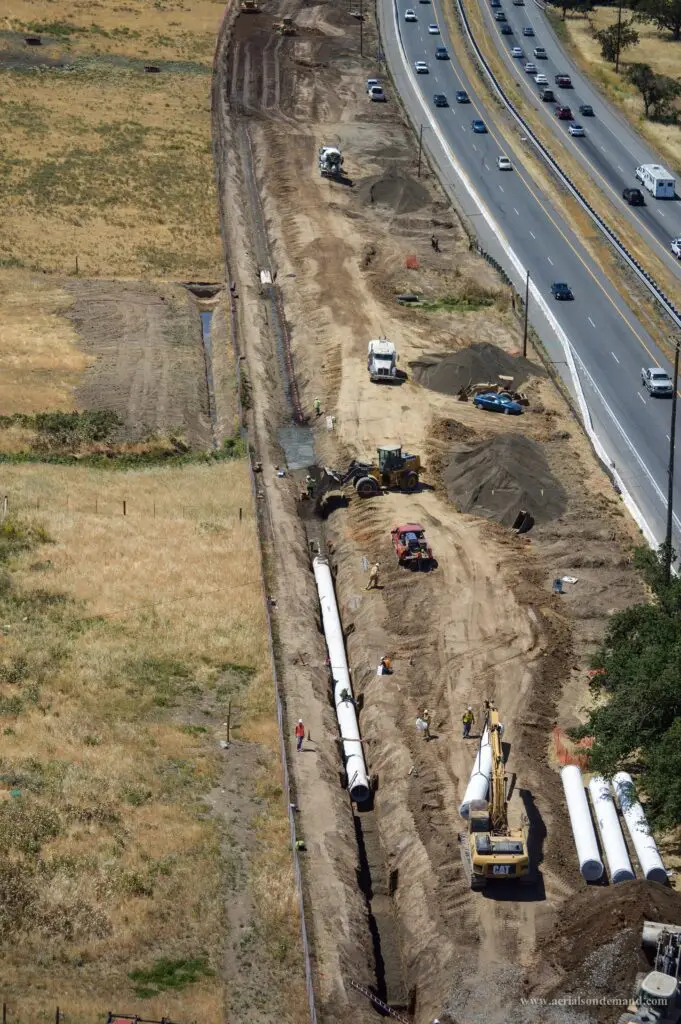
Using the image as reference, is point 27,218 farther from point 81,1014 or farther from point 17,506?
point 81,1014

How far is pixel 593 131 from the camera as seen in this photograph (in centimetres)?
12431

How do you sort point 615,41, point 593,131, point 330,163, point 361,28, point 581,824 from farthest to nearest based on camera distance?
point 361,28
point 615,41
point 593,131
point 330,163
point 581,824

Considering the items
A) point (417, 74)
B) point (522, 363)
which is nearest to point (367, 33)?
point (417, 74)

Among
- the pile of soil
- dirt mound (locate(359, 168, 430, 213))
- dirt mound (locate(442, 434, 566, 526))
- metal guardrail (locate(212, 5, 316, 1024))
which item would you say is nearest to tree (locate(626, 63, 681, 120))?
dirt mound (locate(359, 168, 430, 213))

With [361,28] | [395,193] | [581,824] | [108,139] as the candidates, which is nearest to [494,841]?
[581,824]

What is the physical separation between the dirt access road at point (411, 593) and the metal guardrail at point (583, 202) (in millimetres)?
9187

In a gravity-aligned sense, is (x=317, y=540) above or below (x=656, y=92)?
above

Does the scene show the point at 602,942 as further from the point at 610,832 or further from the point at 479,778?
the point at 479,778

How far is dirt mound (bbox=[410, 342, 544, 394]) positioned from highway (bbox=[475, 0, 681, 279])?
21.1 meters

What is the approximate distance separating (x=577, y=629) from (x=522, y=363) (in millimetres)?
26833

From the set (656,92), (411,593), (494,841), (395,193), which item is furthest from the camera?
(656,92)

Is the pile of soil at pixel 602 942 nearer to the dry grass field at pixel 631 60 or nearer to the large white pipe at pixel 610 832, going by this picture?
the large white pipe at pixel 610 832

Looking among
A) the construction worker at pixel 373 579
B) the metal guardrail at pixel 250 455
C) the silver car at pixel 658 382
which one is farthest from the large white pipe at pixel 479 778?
the silver car at pixel 658 382

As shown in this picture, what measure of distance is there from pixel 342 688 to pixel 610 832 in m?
12.1
